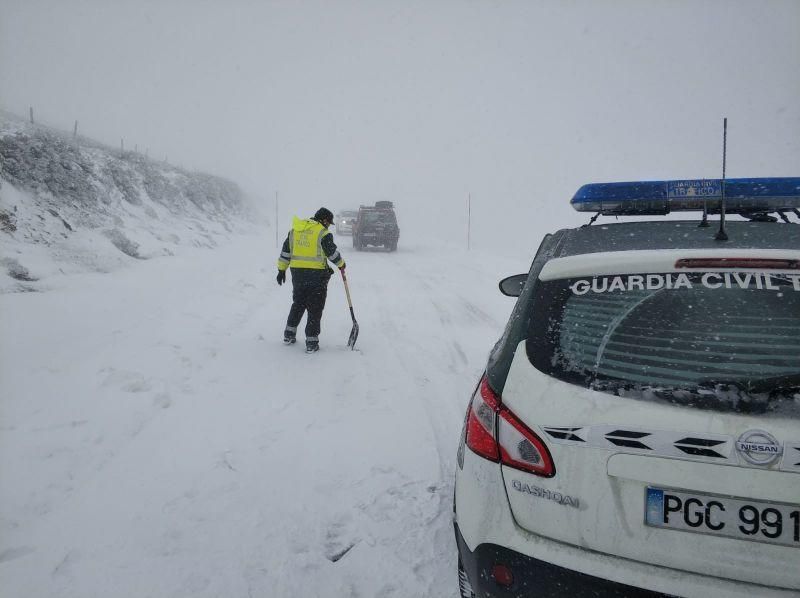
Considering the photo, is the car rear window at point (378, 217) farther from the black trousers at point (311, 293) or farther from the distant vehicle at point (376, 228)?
the black trousers at point (311, 293)

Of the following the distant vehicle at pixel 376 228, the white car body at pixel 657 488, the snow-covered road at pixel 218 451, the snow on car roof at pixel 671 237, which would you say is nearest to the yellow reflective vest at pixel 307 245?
the snow-covered road at pixel 218 451

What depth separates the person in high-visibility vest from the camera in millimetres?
5691

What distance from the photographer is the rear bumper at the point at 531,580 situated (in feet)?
4.42

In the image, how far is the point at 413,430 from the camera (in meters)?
3.81

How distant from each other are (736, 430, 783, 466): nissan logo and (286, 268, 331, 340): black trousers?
4900 millimetres

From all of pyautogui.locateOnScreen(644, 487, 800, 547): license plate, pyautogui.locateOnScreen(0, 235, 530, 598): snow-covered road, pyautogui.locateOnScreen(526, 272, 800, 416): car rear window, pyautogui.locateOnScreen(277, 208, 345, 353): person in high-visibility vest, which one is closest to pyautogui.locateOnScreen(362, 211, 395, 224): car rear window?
pyautogui.locateOnScreen(0, 235, 530, 598): snow-covered road

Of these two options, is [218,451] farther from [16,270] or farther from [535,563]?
[16,270]

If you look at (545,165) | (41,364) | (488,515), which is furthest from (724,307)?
(545,165)

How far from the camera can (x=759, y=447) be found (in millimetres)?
1272

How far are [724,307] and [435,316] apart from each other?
20.7ft

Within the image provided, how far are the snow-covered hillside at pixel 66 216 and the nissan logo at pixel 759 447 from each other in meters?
8.17

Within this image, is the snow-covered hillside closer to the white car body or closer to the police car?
the police car

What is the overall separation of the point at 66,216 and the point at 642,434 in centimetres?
1115

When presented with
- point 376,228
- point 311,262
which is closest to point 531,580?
point 311,262
